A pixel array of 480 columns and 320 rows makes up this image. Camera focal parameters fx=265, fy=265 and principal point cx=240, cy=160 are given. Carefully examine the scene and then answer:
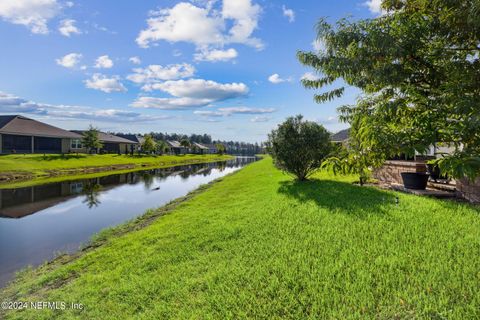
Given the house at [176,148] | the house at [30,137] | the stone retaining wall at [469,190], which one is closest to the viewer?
the stone retaining wall at [469,190]

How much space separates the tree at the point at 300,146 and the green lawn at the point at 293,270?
22.3ft

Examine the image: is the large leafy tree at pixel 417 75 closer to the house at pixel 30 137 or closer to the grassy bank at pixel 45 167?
the grassy bank at pixel 45 167

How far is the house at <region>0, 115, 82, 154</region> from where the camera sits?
37969 millimetres

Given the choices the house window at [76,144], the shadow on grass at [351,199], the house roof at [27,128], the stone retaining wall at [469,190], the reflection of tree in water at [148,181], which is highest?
the house roof at [27,128]

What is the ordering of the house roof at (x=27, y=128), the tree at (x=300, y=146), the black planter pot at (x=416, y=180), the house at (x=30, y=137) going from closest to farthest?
1. the black planter pot at (x=416, y=180)
2. the tree at (x=300, y=146)
3. the house at (x=30, y=137)
4. the house roof at (x=27, y=128)

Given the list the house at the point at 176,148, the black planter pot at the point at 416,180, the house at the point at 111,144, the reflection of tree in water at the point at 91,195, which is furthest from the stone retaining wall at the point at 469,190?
the house at the point at 176,148

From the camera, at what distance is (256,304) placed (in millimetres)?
3838

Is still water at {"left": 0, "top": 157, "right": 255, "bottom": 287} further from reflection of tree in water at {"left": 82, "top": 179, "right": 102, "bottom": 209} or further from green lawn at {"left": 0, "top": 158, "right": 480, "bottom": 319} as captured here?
green lawn at {"left": 0, "top": 158, "right": 480, "bottom": 319}

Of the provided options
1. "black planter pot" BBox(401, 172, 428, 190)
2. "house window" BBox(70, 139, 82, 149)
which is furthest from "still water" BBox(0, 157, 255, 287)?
"house window" BBox(70, 139, 82, 149)

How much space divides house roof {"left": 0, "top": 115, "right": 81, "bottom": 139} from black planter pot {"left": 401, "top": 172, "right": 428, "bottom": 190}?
47.1 m

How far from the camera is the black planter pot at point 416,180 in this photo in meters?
9.45

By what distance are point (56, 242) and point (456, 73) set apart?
1113cm

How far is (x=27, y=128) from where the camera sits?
4062 centimetres

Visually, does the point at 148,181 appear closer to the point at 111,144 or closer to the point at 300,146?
the point at 300,146
